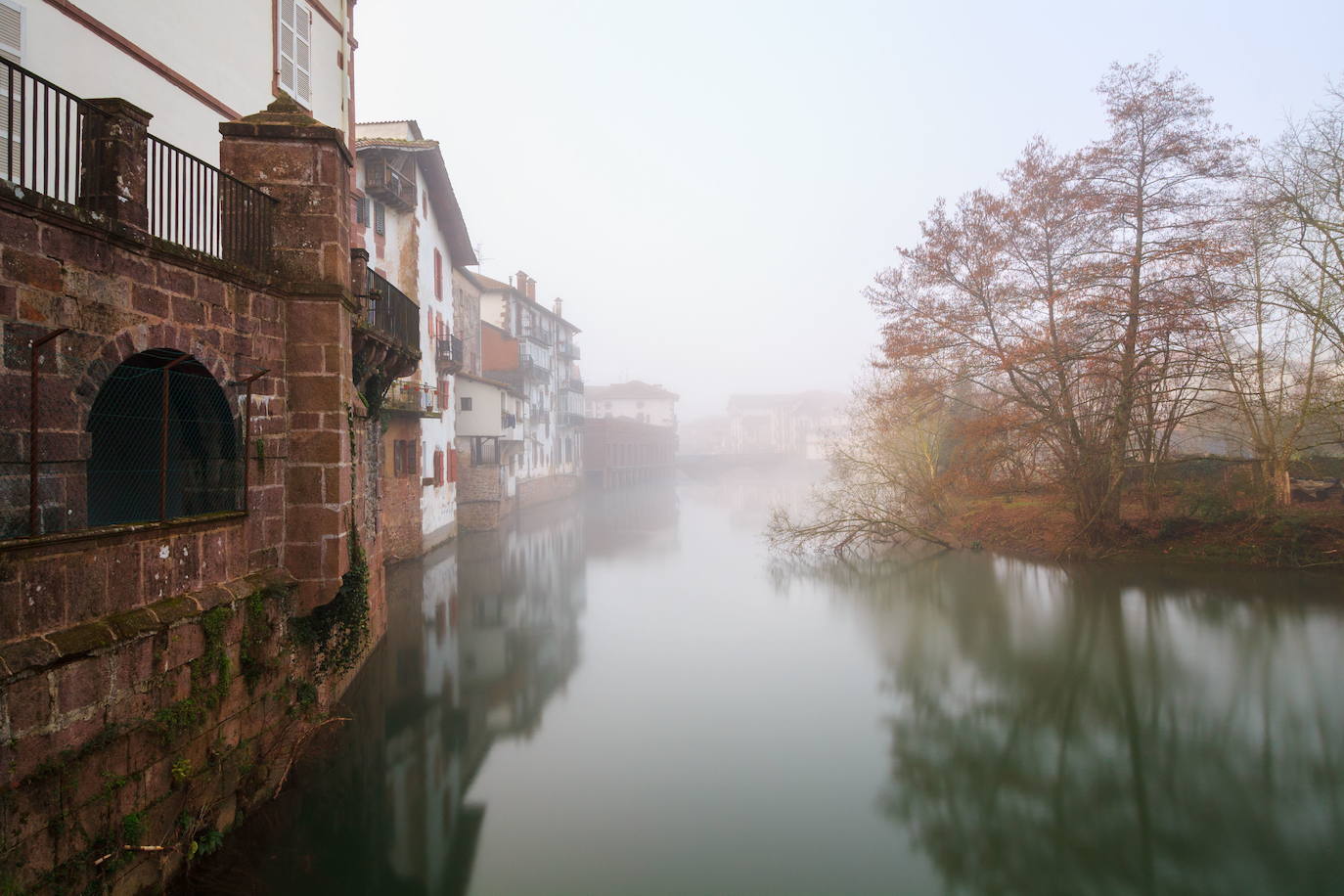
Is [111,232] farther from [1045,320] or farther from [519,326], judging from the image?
[519,326]

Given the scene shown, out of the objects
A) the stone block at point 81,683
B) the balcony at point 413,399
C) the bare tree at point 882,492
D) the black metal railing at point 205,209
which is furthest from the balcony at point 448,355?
the stone block at point 81,683

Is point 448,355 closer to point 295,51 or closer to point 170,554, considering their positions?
point 295,51

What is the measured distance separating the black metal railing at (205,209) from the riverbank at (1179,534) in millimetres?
18223

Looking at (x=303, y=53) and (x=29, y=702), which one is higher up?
(x=303, y=53)

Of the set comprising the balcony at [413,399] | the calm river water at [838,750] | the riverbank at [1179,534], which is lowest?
the calm river water at [838,750]

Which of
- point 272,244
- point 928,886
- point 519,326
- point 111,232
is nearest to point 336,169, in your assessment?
point 272,244

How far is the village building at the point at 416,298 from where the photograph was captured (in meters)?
16.9

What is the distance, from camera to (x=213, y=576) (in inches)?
209

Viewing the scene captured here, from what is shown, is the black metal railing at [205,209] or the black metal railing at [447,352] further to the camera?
the black metal railing at [447,352]

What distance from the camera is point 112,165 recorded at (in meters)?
4.70

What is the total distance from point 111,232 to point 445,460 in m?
17.2

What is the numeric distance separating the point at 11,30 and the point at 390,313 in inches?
167

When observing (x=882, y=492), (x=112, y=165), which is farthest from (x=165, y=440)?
(x=882, y=492)

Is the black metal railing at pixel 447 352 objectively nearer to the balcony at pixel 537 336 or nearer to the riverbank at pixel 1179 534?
the riverbank at pixel 1179 534
